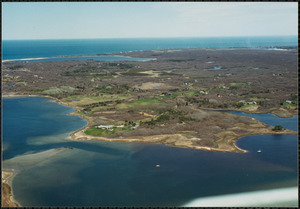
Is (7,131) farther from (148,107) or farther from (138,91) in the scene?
(138,91)

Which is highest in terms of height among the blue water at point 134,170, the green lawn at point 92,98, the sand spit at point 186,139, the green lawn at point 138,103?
the green lawn at point 92,98

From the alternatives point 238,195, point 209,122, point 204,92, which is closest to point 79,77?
point 204,92

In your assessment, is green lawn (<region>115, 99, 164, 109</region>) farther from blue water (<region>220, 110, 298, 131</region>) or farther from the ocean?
blue water (<region>220, 110, 298, 131</region>)

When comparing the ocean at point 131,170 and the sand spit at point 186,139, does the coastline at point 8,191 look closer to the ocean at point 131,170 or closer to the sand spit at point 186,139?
the ocean at point 131,170

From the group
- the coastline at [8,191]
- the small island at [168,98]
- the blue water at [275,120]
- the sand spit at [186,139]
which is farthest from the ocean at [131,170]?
the blue water at [275,120]

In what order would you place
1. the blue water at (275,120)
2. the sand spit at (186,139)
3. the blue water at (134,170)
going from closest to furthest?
1. the blue water at (134,170)
2. the sand spit at (186,139)
3. the blue water at (275,120)

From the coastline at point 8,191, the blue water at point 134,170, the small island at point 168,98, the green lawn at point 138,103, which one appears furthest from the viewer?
the green lawn at point 138,103

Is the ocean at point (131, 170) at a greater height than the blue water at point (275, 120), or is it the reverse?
the blue water at point (275, 120)
